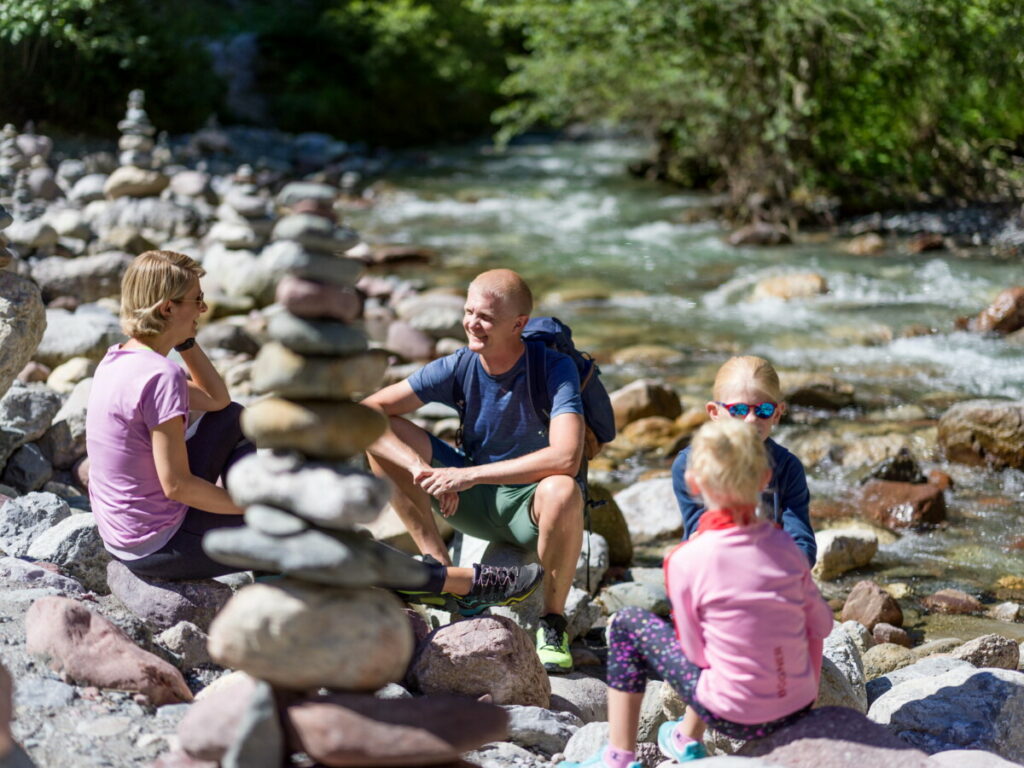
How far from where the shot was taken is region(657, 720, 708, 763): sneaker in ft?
10.7

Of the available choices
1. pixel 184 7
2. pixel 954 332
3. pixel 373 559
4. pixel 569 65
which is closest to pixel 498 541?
pixel 373 559

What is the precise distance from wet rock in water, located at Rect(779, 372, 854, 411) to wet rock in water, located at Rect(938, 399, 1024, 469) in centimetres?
98

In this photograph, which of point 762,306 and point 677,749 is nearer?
point 677,749

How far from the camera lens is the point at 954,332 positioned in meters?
10.6

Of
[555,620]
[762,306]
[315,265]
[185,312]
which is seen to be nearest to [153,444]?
[185,312]

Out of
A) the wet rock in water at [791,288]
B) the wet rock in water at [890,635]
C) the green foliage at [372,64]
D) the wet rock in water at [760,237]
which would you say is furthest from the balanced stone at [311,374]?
the green foliage at [372,64]

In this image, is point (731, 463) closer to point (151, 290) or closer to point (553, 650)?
point (553, 650)

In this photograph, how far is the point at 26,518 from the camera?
454 cm

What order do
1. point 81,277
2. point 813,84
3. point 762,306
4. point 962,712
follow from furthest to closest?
point 813,84, point 762,306, point 81,277, point 962,712

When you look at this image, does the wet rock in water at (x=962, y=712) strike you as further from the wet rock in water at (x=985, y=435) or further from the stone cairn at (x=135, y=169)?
the stone cairn at (x=135, y=169)

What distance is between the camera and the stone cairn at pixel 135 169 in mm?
14312

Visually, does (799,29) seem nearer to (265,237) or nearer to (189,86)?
(265,237)

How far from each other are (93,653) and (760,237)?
502 inches

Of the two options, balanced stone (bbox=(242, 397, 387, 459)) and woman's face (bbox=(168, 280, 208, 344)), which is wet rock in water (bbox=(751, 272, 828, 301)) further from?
balanced stone (bbox=(242, 397, 387, 459))
